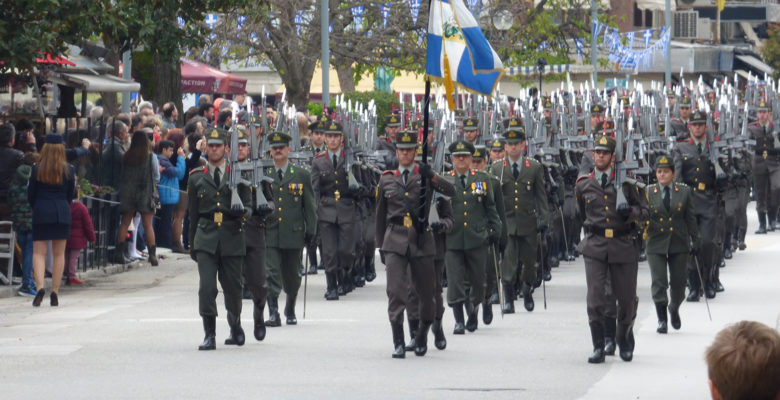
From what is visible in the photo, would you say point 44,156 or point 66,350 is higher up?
point 44,156

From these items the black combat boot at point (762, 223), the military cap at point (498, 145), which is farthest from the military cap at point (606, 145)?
the black combat boot at point (762, 223)

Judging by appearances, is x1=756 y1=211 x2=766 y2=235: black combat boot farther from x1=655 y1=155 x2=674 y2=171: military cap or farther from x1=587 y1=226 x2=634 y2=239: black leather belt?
x1=587 y1=226 x2=634 y2=239: black leather belt

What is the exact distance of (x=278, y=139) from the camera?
1521 cm

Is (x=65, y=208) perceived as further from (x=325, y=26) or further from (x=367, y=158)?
(x=325, y=26)

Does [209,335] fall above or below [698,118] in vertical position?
below

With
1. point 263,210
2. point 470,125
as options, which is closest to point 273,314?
point 263,210

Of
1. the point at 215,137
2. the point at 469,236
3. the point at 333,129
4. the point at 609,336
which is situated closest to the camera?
the point at 609,336

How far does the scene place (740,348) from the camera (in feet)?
13.4

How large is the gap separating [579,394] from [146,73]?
70.4ft

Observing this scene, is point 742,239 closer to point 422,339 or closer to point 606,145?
point 606,145

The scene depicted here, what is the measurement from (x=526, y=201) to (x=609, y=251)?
4.03 meters

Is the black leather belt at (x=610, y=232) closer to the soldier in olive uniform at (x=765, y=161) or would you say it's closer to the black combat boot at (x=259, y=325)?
the black combat boot at (x=259, y=325)

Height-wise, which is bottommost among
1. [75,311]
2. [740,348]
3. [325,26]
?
[75,311]

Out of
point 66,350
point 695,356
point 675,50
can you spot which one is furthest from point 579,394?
point 675,50
